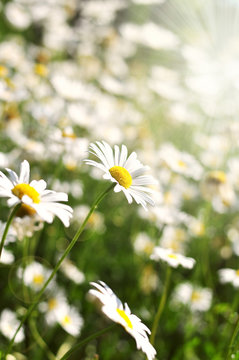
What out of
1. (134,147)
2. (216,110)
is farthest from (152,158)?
(216,110)

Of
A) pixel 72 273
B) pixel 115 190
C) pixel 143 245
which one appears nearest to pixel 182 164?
pixel 143 245

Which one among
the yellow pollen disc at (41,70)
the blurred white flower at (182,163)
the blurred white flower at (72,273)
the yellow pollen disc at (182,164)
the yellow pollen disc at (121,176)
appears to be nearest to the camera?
the yellow pollen disc at (121,176)

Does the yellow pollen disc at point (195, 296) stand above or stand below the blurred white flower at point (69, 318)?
above

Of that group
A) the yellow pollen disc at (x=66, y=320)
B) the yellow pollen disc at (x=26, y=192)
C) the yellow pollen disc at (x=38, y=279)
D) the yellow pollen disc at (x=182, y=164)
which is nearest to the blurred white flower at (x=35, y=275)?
the yellow pollen disc at (x=38, y=279)

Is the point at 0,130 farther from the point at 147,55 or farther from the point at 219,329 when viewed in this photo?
the point at 147,55

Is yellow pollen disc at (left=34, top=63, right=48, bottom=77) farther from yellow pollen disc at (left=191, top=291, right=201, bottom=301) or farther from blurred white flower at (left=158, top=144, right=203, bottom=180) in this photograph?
yellow pollen disc at (left=191, top=291, right=201, bottom=301)

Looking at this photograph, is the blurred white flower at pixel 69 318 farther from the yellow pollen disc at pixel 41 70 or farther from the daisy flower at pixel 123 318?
the yellow pollen disc at pixel 41 70

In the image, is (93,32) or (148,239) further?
(93,32)

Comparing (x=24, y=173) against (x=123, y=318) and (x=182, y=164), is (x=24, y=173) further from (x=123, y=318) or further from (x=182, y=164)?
(x=182, y=164)
